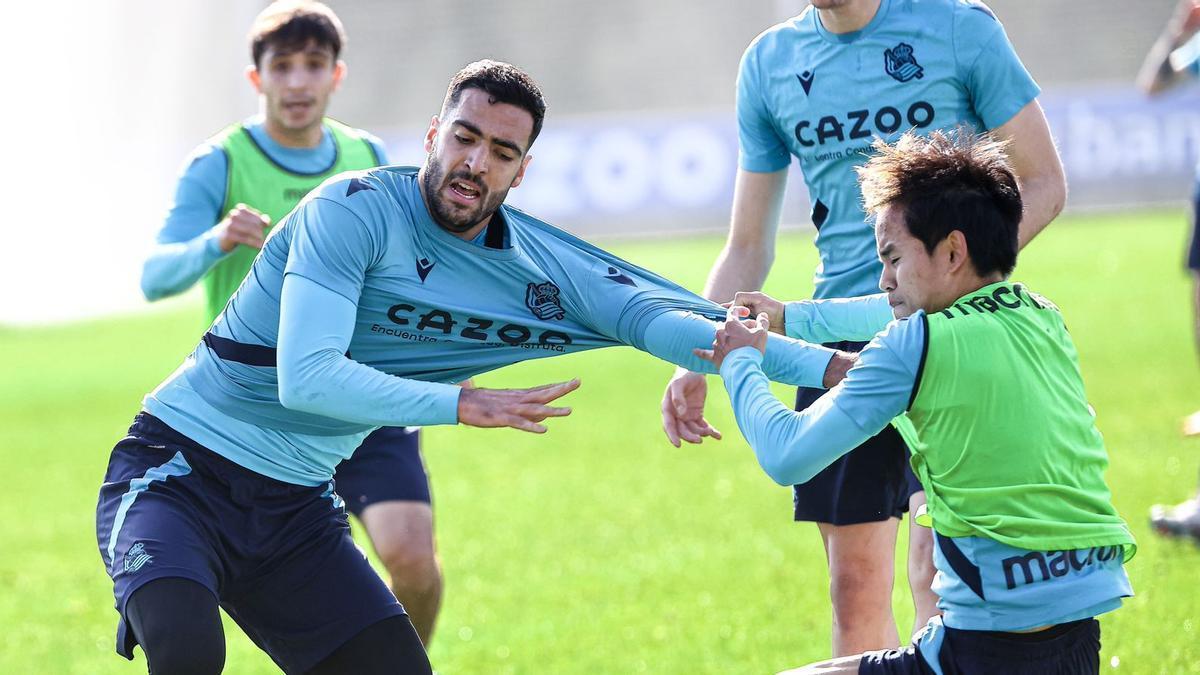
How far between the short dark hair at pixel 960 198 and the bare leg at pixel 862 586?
57.2 inches

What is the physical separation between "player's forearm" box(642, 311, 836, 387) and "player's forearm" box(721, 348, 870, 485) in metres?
0.41

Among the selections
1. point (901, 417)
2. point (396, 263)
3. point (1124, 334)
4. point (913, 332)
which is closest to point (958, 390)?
point (913, 332)

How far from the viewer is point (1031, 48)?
32.5 meters

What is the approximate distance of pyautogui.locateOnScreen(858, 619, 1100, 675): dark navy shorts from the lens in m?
3.59

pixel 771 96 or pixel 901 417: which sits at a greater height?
pixel 771 96

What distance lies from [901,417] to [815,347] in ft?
A: 1.27

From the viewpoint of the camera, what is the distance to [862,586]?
16.3 ft

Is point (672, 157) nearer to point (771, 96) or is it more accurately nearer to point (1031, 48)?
point (1031, 48)

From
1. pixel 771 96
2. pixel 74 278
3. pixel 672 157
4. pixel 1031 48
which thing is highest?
pixel 1031 48

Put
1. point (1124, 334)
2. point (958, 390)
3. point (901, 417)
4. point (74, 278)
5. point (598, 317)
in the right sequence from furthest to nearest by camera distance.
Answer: point (74, 278) → point (1124, 334) → point (598, 317) → point (901, 417) → point (958, 390)

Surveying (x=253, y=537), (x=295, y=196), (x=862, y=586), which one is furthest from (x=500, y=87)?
(x=295, y=196)

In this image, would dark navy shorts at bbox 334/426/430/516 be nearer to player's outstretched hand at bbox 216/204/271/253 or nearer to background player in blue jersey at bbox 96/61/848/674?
player's outstretched hand at bbox 216/204/271/253

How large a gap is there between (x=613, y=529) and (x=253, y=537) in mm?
5233

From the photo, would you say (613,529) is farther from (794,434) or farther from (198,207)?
(794,434)
